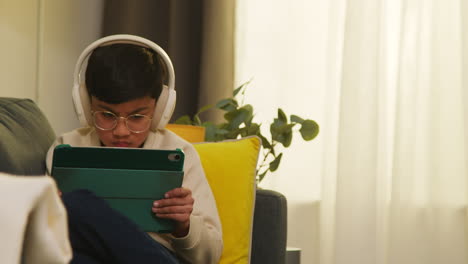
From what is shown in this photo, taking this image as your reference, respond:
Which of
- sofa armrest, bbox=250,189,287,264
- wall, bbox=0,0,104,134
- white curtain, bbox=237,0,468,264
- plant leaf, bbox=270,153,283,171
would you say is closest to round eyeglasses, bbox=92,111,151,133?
sofa armrest, bbox=250,189,287,264

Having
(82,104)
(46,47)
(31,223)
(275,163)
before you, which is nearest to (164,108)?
(82,104)

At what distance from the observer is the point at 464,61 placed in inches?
95.0

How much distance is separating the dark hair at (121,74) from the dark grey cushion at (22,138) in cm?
15

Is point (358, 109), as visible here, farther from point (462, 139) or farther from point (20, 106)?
point (20, 106)

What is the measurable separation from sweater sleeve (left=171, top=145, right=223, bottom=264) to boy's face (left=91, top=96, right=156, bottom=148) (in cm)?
13

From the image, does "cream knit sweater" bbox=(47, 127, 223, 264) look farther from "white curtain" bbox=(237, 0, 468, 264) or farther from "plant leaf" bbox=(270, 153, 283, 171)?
"white curtain" bbox=(237, 0, 468, 264)

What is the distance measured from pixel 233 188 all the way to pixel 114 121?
0.33 metres

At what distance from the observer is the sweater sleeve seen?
1264 mm

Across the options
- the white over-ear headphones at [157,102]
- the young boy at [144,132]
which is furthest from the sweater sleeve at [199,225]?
the white over-ear headphones at [157,102]

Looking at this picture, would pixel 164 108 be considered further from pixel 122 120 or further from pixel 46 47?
pixel 46 47

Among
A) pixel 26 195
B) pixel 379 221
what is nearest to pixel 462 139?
pixel 379 221

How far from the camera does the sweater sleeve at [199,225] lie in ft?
4.15

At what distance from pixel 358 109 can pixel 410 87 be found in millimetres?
208

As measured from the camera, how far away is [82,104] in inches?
52.6
